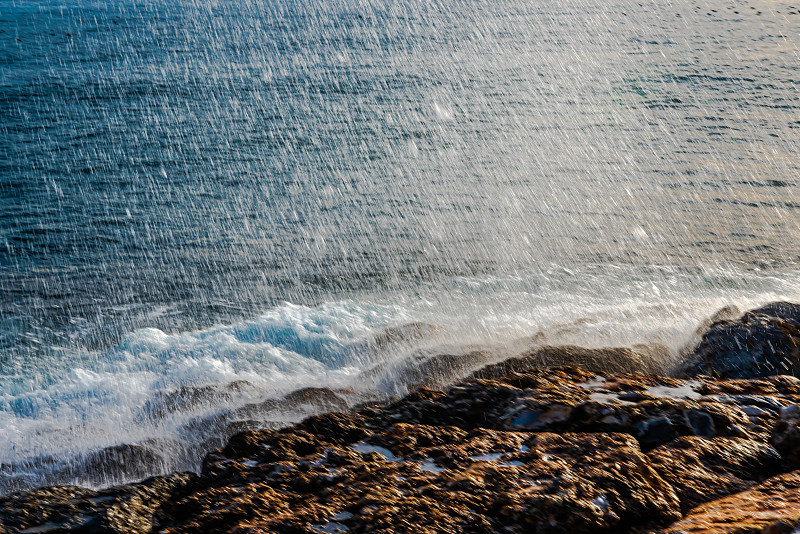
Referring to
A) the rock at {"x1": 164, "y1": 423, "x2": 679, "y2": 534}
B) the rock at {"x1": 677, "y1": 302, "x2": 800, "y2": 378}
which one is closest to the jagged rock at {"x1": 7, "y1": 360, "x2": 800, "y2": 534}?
the rock at {"x1": 164, "y1": 423, "x2": 679, "y2": 534}

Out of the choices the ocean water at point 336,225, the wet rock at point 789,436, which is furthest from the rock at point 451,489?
the ocean water at point 336,225

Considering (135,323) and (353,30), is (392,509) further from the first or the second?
(353,30)

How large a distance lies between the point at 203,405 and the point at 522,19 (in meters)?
51.2

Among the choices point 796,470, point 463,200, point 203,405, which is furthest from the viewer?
point 463,200

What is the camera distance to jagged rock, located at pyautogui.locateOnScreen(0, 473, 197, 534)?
532 centimetres

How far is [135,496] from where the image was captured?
18.3ft

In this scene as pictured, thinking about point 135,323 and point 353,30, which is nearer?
point 135,323

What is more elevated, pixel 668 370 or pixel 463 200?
pixel 463 200

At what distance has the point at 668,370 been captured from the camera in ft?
30.7

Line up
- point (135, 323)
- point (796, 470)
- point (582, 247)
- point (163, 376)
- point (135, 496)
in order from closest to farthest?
1. point (796, 470)
2. point (135, 496)
3. point (163, 376)
4. point (135, 323)
5. point (582, 247)

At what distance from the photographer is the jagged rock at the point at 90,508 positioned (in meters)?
5.32

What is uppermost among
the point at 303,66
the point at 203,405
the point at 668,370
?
the point at 303,66

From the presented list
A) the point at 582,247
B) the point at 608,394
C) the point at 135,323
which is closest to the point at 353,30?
the point at 582,247

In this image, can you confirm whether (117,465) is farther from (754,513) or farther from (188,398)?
(754,513)
